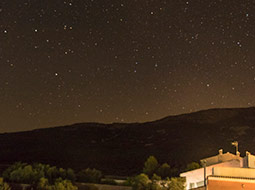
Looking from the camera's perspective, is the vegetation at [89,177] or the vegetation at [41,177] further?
the vegetation at [89,177]

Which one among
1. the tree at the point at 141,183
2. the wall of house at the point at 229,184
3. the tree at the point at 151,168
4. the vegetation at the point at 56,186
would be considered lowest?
the vegetation at the point at 56,186

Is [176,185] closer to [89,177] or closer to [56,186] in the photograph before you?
[56,186]

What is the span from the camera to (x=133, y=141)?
93438mm

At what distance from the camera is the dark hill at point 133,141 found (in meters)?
68.0

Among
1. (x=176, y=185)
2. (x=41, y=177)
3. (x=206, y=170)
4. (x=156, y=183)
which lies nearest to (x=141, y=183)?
(x=156, y=183)

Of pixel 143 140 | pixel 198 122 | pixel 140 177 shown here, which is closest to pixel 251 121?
pixel 198 122

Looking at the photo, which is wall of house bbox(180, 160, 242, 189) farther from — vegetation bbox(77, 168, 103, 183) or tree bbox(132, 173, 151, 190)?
vegetation bbox(77, 168, 103, 183)

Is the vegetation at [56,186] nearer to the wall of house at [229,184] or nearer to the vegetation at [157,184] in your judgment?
the vegetation at [157,184]

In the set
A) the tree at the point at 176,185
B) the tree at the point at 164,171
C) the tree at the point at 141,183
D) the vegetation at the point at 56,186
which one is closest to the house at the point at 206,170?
the tree at the point at 176,185

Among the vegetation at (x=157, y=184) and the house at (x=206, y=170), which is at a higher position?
the house at (x=206, y=170)

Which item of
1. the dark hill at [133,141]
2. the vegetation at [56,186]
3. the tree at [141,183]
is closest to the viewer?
the tree at [141,183]

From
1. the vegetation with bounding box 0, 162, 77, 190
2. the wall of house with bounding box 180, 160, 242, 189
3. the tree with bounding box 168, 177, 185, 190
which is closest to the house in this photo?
the wall of house with bounding box 180, 160, 242, 189

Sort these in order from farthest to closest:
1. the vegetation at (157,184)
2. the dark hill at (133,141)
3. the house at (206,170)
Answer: the dark hill at (133,141) < the vegetation at (157,184) < the house at (206,170)

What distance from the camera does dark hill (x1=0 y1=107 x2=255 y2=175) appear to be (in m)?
68.0
